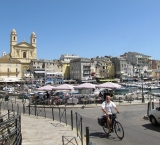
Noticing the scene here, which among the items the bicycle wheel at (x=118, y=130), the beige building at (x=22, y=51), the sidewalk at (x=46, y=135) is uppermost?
the beige building at (x=22, y=51)

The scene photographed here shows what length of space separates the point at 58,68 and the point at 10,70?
23.9 m

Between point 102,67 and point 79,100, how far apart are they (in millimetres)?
86078

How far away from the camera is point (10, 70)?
87938 millimetres

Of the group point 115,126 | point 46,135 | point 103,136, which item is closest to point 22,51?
point 46,135

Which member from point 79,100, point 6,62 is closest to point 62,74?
point 6,62

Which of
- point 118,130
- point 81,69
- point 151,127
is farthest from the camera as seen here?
point 81,69

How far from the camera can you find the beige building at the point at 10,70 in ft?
283

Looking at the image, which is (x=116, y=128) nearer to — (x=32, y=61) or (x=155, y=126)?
(x=155, y=126)

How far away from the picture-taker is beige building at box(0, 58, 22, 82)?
86.3 m

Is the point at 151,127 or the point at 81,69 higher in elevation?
the point at 81,69

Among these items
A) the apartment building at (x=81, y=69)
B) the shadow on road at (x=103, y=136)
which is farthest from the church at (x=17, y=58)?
the shadow on road at (x=103, y=136)

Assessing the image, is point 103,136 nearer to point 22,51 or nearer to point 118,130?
point 118,130

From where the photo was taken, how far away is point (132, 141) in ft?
27.5

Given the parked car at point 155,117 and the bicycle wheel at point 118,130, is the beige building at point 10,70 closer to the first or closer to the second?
the parked car at point 155,117
